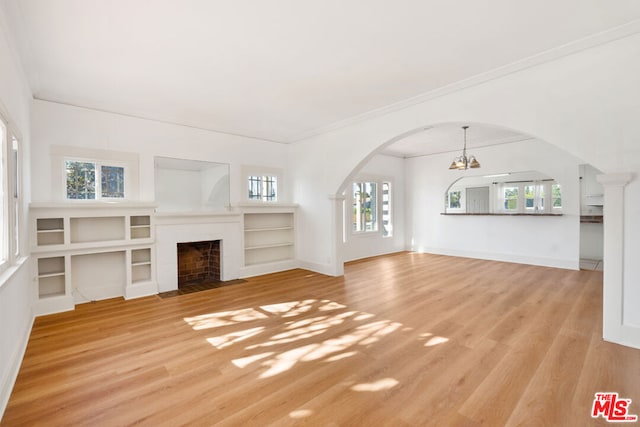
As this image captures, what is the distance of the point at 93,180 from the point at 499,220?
8525 millimetres

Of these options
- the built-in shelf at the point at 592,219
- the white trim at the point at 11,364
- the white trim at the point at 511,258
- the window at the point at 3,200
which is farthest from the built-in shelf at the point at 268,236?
the built-in shelf at the point at 592,219

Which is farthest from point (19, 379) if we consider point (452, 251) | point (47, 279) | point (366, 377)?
point (452, 251)

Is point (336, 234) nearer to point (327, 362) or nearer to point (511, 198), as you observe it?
point (327, 362)

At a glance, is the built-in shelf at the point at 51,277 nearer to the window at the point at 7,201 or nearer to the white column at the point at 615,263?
the window at the point at 7,201

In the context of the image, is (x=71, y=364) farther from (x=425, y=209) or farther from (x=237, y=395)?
(x=425, y=209)

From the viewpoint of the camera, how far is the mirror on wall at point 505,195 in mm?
6625

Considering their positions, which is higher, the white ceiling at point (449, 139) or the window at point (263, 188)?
the white ceiling at point (449, 139)

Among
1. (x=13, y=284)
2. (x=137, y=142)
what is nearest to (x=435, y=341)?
(x=13, y=284)

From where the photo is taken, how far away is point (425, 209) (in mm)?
8750

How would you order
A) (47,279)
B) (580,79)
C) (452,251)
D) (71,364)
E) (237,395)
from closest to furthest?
(237,395), (71,364), (580,79), (47,279), (452,251)

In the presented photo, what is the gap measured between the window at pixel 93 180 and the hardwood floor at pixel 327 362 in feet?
5.52

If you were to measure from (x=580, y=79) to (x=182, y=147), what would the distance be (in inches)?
224

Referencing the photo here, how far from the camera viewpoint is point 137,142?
4871 mm

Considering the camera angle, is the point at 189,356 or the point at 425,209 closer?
the point at 189,356
